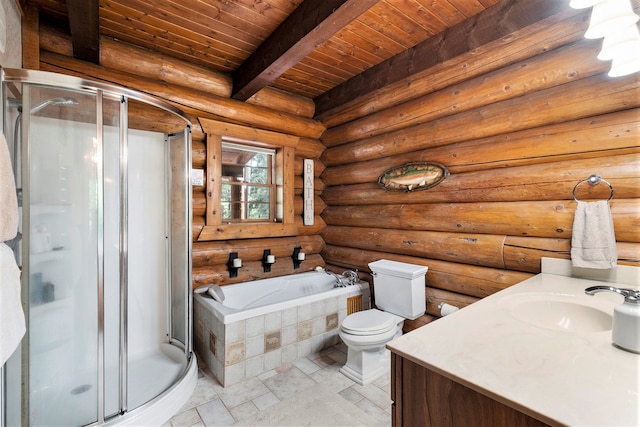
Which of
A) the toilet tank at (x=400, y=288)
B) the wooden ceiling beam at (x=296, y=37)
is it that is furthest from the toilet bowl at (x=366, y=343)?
the wooden ceiling beam at (x=296, y=37)

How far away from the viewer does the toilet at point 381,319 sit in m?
2.28

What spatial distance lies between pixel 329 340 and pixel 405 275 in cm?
98

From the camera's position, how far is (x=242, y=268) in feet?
10.7

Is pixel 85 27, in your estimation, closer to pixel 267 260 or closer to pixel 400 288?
pixel 267 260

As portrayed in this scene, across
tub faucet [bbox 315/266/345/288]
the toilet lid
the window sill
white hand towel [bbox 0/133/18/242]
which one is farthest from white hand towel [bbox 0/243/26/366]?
tub faucet [bbox 315/266/345/288]

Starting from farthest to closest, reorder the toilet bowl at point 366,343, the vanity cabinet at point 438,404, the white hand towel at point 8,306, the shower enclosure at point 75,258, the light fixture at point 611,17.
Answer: the toilet bowl at point 366,343
the shower enclosure at point 75,258
the light fixture at point 611,17
the white hand towel at point 8,306
the vanity cabinet at point 438,404

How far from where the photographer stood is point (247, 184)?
11.3 ft

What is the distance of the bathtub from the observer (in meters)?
2.29

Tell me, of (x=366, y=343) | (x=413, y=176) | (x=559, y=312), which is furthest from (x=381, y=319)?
(x=413, y=176)

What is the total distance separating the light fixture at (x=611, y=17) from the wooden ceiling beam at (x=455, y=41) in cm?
58

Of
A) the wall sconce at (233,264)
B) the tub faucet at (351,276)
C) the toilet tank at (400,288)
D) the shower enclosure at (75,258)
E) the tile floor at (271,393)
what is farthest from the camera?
the tub faucet at (351,276)

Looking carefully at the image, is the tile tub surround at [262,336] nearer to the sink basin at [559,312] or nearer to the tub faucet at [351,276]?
the tub faucet at [351,276]

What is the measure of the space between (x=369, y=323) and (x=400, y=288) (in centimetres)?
48

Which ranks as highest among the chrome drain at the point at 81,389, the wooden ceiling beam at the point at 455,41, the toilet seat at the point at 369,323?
the wooden ceiling beam at the point at 455,41
